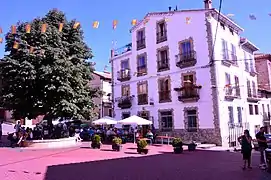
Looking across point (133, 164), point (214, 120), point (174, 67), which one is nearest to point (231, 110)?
point (214, 120)

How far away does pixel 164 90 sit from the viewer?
26.1 metres

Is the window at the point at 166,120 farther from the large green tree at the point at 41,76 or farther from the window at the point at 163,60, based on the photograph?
the large green tree at the point at 41,76

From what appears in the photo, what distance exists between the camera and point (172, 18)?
1027 inches

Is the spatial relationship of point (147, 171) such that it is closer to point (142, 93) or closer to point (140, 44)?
point (142, 93)

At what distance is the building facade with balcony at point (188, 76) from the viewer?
912 inches

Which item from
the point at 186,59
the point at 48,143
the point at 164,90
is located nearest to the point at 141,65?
the point at 164,90

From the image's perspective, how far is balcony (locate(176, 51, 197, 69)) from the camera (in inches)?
942

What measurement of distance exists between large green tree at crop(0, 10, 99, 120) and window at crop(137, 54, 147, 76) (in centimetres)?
816

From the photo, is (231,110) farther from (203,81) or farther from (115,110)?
(115,110)

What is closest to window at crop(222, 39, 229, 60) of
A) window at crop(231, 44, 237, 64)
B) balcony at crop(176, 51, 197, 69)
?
window at crop(231, 44, 237, 64)

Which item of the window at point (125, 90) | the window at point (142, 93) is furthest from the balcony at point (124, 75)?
the window at point (142, 93)

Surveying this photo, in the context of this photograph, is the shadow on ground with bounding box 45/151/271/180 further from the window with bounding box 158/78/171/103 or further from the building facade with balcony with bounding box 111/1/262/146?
the window with bounding box 158/78/171/103

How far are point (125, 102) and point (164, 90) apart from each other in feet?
16.5

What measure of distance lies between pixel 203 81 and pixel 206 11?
5949 mm
